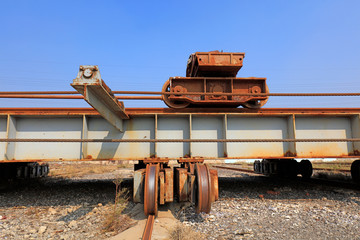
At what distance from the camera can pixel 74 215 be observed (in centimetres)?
478

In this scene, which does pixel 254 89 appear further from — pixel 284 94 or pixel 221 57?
pixel 284 94

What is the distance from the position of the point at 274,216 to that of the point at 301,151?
2344mm

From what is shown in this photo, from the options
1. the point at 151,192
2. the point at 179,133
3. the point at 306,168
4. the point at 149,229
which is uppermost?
the point at 179,133

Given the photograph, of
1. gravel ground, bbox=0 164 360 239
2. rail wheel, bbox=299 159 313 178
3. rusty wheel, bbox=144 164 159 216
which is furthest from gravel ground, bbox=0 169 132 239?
rail wheel, bbox=299 159 313 178

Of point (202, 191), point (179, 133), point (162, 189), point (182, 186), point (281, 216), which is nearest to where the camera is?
point (202, 191)

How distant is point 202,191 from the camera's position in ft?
13.7

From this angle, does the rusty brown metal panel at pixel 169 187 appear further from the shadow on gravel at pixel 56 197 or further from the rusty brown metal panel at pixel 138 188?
the shadow on gravel at pixel 56 197

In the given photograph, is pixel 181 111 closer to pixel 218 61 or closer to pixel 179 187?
pixel 218 61

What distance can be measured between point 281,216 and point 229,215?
41.6 inches

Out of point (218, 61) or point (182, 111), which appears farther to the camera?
point (218, 61)

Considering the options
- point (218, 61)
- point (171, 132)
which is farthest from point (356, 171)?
point (171, 132)

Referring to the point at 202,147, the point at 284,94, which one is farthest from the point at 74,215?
the point at 284,94

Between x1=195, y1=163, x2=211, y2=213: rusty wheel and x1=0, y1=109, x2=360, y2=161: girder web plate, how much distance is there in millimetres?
1389

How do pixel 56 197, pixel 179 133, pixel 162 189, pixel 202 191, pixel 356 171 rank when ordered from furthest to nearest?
pixel 356 171
pixel 56 197
pixel 179 133
pixel 162 189
pixel 202 191
